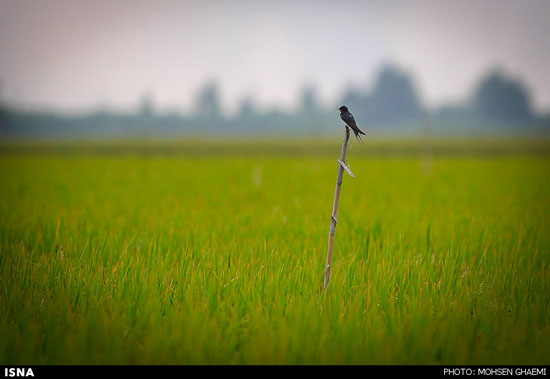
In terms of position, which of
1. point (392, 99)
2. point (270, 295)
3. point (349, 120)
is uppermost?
point (392, 99)

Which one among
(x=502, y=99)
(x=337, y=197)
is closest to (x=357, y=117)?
(x=502, y=99)

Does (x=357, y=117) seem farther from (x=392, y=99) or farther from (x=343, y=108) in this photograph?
(x=343, y=108)

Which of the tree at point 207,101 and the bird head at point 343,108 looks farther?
the tree at point 207,101

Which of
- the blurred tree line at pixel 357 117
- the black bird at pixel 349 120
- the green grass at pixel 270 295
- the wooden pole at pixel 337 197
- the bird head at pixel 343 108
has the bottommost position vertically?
the green grass at pixel 270 295

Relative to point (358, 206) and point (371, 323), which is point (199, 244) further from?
point (358, 206)

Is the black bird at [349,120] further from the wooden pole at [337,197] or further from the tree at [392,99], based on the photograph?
the tree at [392,99]

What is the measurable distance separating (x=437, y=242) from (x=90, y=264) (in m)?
3.08

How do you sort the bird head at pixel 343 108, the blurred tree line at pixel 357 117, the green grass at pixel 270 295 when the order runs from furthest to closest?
1. the blurred tree line at pixel 357 117
2. the bird head at pixel 343 108
3. the green grass at pixel 270 295

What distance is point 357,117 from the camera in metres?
94.9

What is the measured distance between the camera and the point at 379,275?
2.74 meters

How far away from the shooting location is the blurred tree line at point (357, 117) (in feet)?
301

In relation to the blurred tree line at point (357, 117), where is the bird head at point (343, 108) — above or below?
below

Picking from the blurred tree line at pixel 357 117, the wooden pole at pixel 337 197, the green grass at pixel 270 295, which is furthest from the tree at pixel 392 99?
the wooden pole at pixel 337 197

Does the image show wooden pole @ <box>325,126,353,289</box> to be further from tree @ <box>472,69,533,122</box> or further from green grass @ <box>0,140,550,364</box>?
tree @ <box>472,69,533,122</box>
